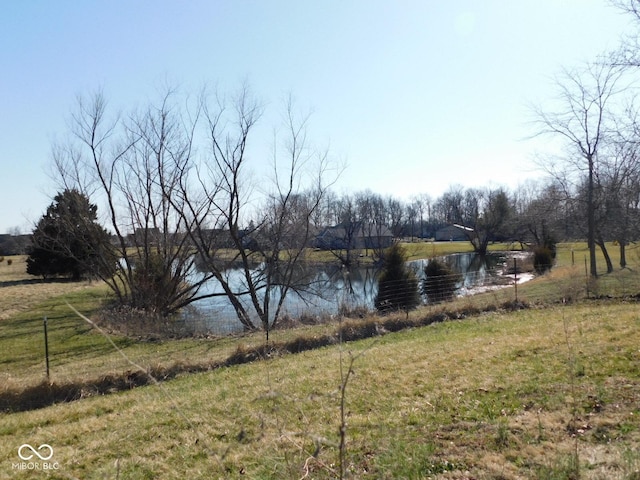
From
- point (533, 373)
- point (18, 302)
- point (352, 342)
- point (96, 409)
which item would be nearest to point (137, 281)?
point (18, 302)

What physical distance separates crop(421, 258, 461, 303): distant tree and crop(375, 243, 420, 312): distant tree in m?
0.78

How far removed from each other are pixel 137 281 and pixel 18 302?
24.7 feet

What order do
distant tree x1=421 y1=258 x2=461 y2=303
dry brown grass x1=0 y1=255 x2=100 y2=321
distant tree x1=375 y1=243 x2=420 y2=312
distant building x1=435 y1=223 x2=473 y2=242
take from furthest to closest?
distant building x1=435 y1=223 x2=473 y2=242
dry brown grass x1=0 y1=255 x2=100 y2=321
distant tree x1=421 y1=258 x2=461 y2=303
distant tree x1=375 y1=243 x2=420 y2=312

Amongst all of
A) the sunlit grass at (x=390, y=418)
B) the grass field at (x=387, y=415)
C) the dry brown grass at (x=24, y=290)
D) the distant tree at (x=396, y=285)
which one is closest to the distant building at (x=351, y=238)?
the dry brown grass at (x=24, y=290)

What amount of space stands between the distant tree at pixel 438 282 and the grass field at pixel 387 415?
8.19m

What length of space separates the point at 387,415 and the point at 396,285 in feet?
44.1

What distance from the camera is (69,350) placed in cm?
1359

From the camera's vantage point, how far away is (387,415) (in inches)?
199

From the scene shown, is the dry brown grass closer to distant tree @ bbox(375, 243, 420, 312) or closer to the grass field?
the grass field

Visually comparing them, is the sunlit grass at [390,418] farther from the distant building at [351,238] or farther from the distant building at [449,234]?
the distant building at [449,234]

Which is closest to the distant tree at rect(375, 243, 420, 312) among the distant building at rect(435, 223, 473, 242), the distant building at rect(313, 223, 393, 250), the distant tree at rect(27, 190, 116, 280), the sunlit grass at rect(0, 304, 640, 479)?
the sunlit grass at rect(0, 304, 640, 479)

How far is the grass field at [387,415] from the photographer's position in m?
3.47

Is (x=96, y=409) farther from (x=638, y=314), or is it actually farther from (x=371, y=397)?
(x=638, y=314)

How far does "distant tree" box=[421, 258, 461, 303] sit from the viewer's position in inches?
736
